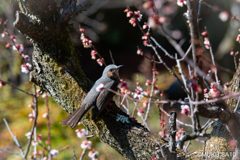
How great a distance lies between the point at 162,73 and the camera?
693 cm

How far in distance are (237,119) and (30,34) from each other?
2002 mm

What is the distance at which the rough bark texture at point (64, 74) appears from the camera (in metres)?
2.04

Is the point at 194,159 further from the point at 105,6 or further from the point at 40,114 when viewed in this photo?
the point at 105,6

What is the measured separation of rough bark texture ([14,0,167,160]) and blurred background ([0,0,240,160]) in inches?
80.8

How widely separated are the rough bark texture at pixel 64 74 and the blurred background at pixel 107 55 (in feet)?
6.73

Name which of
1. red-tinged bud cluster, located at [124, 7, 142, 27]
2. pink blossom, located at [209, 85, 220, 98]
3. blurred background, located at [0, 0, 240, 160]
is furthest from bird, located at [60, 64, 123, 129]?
blurred background, located at [0, 0, 240, 160]

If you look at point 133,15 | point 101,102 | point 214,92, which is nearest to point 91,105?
point 101,102

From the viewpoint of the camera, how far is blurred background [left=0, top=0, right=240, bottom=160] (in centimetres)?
473

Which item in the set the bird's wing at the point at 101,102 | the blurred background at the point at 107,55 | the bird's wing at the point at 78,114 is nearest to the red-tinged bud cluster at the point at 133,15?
the bird's wing at the point at 101,102

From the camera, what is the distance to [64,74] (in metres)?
2.31

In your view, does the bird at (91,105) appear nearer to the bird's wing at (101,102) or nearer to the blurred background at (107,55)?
the bird's wing at (101,102)

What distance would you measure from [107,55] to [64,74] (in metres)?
5.96

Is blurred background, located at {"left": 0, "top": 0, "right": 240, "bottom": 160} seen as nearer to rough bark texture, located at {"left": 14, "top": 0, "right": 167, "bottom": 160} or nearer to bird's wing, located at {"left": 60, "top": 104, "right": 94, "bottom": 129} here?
rough bark texture, located at {"left": 14, "top": 0, "right": 167, "bottom": 160}

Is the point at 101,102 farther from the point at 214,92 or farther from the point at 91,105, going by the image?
the point at 214,92
